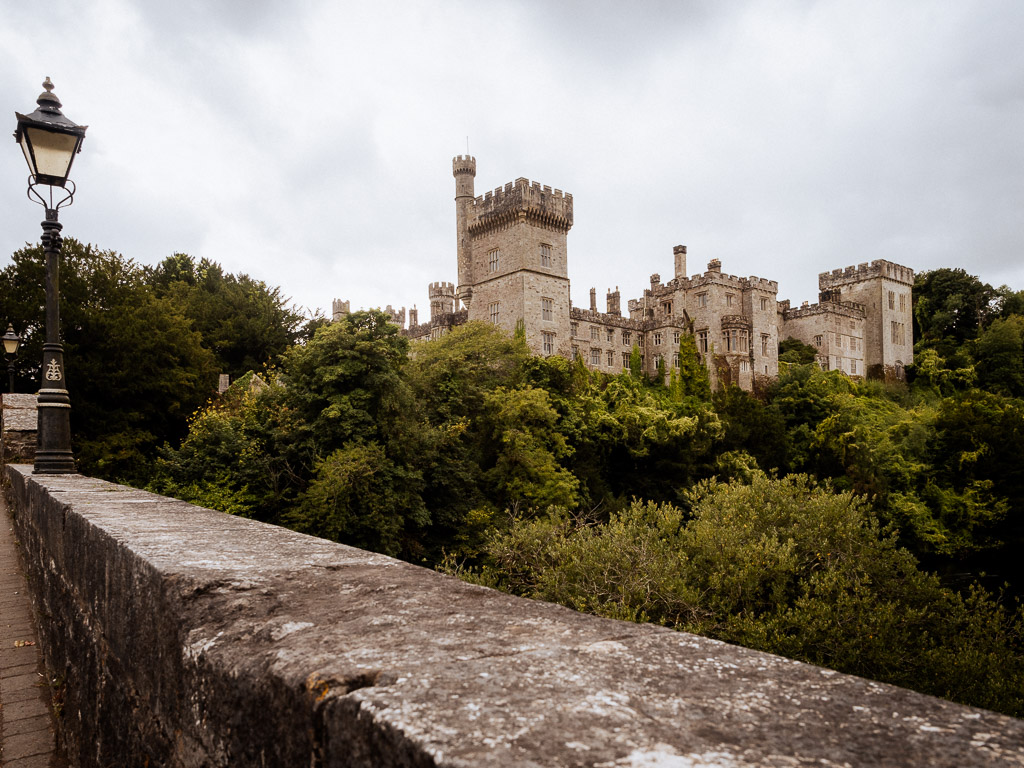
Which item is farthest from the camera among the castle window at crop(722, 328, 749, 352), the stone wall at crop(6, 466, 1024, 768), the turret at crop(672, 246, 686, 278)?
the turret at crop(672, 246, 686, 278)

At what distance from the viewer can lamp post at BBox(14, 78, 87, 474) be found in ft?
27.0

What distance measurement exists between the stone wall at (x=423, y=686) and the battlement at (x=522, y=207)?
41.3 metres

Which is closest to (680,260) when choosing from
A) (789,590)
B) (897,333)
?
(897,333)

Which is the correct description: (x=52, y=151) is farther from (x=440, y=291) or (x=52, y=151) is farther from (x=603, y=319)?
(x=440, y=291)

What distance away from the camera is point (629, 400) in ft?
128

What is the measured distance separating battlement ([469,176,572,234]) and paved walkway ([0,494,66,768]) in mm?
38260

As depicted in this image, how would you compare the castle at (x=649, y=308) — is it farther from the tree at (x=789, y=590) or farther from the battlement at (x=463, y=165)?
the tree at (x=789, y=590)

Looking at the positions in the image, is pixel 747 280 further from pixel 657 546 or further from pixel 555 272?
pixel 657 546

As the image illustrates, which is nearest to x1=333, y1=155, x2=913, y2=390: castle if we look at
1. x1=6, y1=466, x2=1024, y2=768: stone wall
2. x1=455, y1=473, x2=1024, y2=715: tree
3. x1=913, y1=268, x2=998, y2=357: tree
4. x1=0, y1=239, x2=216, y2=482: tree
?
x1=913, y1=268, x2=998, y2=357: tree

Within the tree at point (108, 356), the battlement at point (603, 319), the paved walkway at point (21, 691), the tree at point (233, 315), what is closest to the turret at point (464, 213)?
the battlement at point (603, 319)

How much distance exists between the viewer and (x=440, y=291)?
57.5 meters

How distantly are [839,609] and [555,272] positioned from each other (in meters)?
33.6

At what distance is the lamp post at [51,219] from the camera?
324 inches

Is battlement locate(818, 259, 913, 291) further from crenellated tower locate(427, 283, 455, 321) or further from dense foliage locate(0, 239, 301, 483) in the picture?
dense foliage locate(0, 239, 301, 483)
